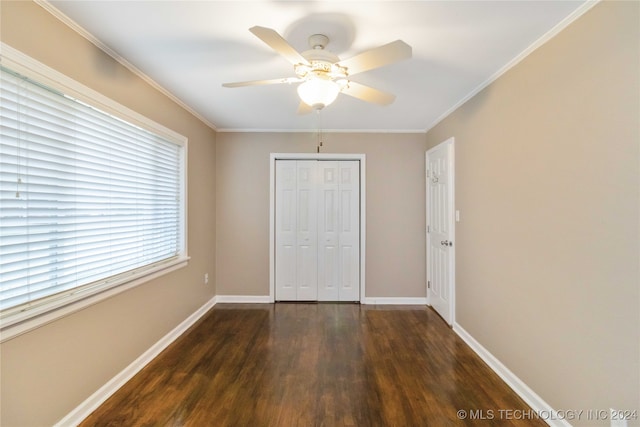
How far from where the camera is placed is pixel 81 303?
179 cm

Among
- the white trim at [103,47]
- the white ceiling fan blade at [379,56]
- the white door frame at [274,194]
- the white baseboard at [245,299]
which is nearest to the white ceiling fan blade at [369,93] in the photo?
the white ceiling fan blade at [379,56]

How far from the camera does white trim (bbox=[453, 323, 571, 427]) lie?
176cm

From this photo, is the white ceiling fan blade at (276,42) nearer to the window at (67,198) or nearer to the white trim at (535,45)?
the window at (67,198)

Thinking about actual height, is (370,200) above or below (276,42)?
below

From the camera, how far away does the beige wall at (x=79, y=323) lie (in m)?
1.43

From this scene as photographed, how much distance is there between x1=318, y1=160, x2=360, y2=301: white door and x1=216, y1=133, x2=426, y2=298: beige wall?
182 millimetres

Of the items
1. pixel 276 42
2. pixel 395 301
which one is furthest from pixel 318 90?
pixel 395 301

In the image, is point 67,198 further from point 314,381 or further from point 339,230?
point 339,230

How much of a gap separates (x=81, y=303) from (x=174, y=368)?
3.18 ft

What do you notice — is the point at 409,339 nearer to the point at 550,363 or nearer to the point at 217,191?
the point at 550,363

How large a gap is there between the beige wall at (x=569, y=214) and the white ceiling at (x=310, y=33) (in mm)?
272

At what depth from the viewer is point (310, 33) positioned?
5.76 ft

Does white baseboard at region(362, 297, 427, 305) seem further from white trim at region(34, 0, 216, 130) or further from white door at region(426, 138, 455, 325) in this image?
white trim at region(34, 0, 216, 130)

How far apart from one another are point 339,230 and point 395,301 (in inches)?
49.3
